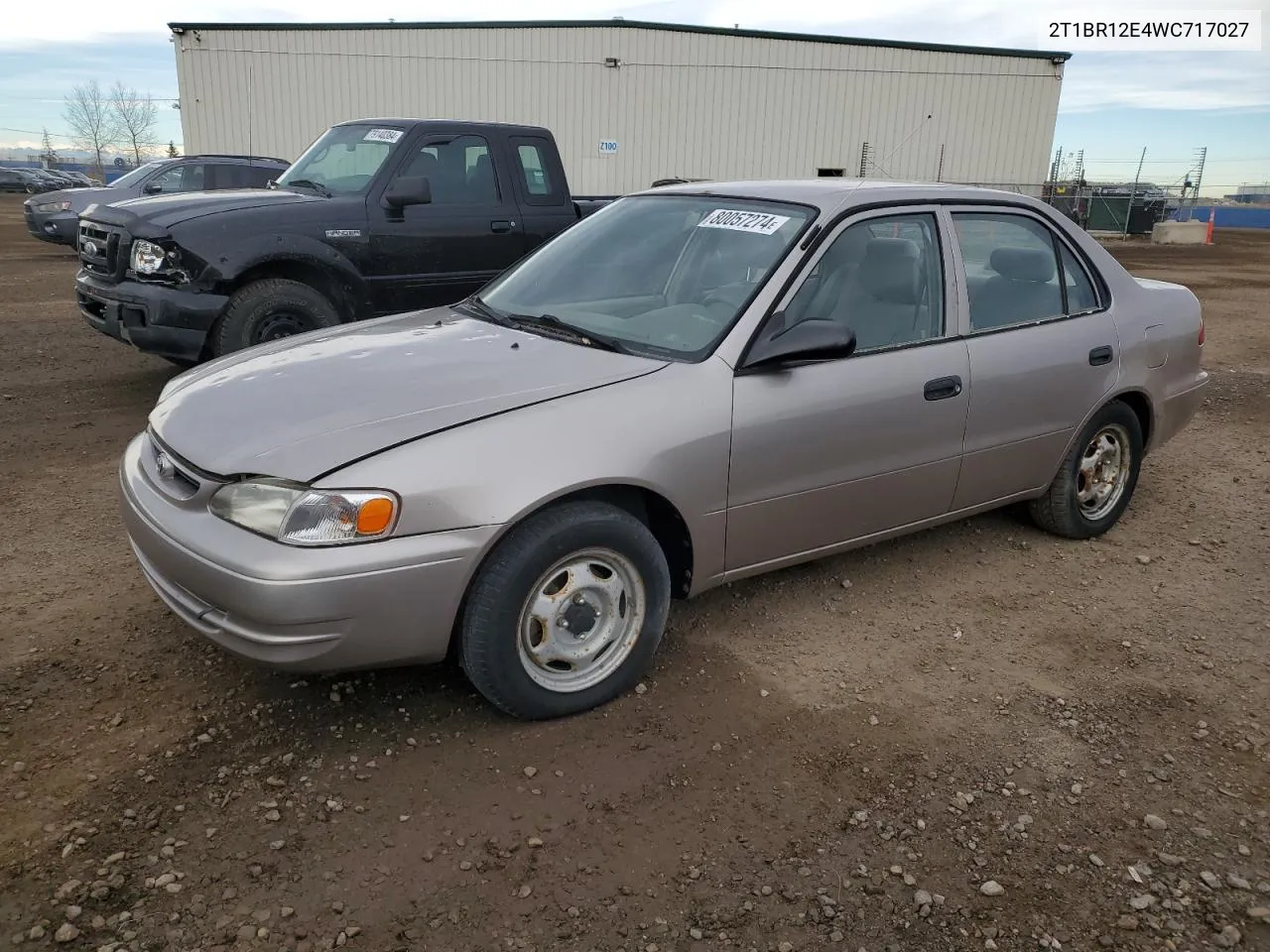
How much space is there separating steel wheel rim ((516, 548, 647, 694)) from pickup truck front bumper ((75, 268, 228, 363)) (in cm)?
398

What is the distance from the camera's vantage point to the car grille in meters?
6.25

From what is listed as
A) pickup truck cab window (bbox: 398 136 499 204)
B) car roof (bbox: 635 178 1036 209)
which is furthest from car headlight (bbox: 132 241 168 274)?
car roof (bbox: 635 178 1036 209)

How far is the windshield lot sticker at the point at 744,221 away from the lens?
3.77 m

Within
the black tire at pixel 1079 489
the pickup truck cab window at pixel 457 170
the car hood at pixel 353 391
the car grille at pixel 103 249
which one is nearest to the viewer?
the car hood at pixel 353 391

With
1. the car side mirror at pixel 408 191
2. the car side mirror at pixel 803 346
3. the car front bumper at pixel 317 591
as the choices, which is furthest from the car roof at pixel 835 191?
the car side mirror at pixel 408 191

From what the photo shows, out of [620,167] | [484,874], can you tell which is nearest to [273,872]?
[484,874]

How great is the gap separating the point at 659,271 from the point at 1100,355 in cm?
213

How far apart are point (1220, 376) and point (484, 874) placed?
8745 millimetres

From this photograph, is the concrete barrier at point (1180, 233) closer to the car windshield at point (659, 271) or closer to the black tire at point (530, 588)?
the car windshield at point (659, 271)

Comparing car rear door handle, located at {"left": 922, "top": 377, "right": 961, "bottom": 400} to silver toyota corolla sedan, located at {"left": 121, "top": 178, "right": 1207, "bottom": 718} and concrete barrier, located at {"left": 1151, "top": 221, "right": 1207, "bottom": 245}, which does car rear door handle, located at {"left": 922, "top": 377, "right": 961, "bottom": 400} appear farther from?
concrete barrier, located at {"left": 1151, "top": 221, "right": 1207, "bottom": 245}

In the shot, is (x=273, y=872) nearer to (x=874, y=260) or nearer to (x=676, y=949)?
(x=676, y=949)

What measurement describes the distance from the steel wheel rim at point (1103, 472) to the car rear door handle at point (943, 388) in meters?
1.15

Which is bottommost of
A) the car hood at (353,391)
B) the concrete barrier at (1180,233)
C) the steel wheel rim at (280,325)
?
the concrete barrier at (1180,233)

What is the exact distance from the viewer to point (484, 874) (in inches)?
99.7
